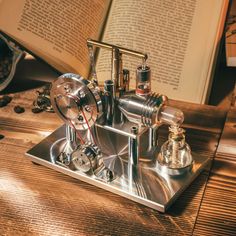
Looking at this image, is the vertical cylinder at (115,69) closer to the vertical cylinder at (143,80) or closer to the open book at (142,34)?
the vertical cylinder at (143,80)

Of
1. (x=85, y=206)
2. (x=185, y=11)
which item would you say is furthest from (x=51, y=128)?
(x=185, y=11)

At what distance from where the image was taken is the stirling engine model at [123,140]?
66 cm

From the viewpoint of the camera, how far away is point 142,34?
0.94m

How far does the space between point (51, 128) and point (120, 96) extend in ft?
0.66

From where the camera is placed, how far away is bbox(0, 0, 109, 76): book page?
865mm

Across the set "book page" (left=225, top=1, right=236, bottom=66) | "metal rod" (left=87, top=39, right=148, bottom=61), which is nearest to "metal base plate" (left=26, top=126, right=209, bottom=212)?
"metal rod" (left=87, top=39, right=148, bottom=61)

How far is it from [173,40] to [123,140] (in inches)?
10.8

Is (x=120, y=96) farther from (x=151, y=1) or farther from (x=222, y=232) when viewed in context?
(x=151, y=1)

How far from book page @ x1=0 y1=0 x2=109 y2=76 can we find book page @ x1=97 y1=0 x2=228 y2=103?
0.15ft

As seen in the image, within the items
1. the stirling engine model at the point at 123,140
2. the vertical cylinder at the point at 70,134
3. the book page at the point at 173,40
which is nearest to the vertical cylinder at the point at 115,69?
the stirling engine model at the point at 123,140

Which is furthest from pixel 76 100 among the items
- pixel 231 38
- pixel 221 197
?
pixel 231 38

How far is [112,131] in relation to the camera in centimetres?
71

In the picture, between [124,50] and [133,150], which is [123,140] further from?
[124,50]

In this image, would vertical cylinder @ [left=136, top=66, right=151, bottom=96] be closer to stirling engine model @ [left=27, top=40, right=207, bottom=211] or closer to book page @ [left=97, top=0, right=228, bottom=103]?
stirling engine model @ [left=27, top=40, right=207, bottom=211]
